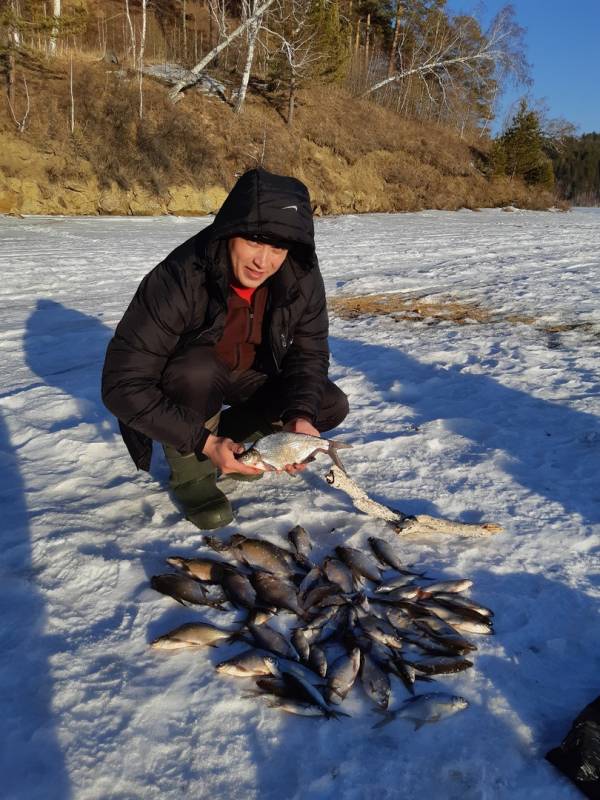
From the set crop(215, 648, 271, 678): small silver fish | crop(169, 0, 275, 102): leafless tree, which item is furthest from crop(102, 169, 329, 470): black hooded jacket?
crop(169, 0, 275, 102): leafless tree

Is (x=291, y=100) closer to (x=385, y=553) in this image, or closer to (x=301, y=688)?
(x=385, y=553)

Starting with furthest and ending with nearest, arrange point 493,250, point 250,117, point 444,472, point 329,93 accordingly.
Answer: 1. point 329,93
2. point 250,117
3. point 493,250
4. point 444,472

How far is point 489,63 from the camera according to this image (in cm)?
3734

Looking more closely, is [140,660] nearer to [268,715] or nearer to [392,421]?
[268,715]

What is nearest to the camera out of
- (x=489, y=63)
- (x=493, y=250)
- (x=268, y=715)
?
(x=268, y=715)

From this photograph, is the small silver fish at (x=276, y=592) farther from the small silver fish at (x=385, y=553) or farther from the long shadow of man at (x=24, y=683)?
the long shadow of man at (x=24, y=683)

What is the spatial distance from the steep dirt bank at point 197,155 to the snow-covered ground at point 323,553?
15.1 meters

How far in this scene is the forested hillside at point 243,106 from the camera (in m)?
20.2

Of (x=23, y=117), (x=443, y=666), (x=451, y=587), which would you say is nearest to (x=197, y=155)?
(x=23, y=117)

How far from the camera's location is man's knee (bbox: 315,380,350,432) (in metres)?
A: 3.25

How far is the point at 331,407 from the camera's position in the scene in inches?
130

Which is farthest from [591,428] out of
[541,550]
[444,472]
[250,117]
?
[250,117]

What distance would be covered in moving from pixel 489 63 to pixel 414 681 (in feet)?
141

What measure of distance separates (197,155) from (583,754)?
23470mm
